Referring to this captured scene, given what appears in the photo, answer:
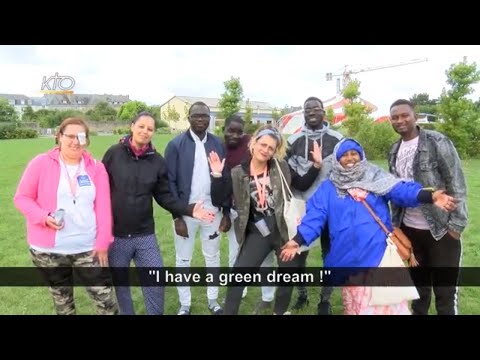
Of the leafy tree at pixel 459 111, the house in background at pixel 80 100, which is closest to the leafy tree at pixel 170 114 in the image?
the house in background at pixel 80 100

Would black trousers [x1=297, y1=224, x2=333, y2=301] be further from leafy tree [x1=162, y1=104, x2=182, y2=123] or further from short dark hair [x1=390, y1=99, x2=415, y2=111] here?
leafy tree [x1=162, y1=104, x2=182, y2=123]

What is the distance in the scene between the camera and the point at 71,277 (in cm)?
318

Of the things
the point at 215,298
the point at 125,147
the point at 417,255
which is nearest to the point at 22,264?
the point at 215,298

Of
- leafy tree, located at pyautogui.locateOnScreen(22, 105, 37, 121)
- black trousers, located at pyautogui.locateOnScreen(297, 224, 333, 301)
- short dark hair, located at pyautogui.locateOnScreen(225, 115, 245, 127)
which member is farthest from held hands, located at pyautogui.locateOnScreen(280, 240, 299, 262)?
leafy tree, located at pyautogui.locateOnScreen(22, 105, 37, 121)

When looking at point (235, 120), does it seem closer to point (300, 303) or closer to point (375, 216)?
point (375, 216)

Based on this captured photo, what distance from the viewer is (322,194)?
10.3 feet

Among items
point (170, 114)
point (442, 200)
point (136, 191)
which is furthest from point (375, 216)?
point (170, 114)

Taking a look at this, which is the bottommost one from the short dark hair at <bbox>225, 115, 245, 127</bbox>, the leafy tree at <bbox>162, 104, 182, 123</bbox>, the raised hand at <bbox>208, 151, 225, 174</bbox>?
the raised hand at <bbox>208, 151, 225, 174</bbox>

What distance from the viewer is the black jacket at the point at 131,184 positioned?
3.24 meters

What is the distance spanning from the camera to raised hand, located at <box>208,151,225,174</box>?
3.59m

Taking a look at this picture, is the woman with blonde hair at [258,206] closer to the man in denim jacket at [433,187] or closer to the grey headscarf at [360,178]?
the grey headscarf at [360,178]

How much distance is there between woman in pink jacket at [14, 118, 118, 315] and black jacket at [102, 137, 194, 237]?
105mm

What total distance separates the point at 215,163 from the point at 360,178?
1.26 meters

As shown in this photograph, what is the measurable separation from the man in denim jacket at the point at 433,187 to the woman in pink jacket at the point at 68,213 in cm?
240
